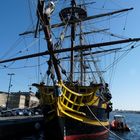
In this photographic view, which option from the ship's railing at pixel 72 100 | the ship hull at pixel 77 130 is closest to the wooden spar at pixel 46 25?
the ship's railing at pixel 72 100

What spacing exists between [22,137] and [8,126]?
15.2 ft

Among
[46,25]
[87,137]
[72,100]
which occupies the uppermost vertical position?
[46,25]

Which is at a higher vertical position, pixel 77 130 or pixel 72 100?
pixel 72 100

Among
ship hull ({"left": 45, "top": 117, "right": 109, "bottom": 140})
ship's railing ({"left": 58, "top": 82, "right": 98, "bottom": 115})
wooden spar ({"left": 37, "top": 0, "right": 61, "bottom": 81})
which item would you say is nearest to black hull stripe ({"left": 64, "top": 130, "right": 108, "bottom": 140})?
ship hull ({"left": 45, "top": 117, "right": 109, "bottom": 140})

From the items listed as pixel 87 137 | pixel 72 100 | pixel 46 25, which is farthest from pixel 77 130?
pixel 46 25

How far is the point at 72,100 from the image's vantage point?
82.7 feet

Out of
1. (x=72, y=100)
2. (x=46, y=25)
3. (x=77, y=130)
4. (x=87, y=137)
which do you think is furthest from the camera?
(x=87, y=137)

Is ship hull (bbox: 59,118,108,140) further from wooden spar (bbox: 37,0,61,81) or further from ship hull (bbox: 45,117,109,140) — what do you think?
wooden spar (bbox: 37,0,61,81)

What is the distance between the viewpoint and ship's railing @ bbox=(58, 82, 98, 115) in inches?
915

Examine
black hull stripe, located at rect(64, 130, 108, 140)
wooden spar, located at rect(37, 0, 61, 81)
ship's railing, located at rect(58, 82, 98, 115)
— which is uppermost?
wooden spar, located at rect(37, 0, 61, 81)

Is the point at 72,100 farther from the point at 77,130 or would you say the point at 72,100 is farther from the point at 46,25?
the point at 46,25

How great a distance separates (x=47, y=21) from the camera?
64.8 feet

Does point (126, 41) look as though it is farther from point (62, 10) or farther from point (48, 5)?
point (62, 10)

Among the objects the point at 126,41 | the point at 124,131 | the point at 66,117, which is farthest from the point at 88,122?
the point at 124,131
